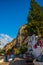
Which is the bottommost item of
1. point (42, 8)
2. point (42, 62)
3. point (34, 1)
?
point (42, 62)

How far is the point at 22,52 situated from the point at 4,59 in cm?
493

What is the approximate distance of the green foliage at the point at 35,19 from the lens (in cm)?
4147

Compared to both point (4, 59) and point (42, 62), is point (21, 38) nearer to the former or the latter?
point (4, 59)

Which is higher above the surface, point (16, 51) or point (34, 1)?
point (34, 1)

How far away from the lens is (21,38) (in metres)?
67.8

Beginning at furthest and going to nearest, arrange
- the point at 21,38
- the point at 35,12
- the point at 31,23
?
the point at 21,38 < the point at 35,12 < the point at 31,23

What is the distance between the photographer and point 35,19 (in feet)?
144

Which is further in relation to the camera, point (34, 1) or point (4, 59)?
point (34, 1)

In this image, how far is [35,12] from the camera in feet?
146

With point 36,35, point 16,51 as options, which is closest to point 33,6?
point 36,35

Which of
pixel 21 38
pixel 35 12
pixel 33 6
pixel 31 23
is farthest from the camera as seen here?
pixel 21 38

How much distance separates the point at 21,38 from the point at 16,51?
61.2ft

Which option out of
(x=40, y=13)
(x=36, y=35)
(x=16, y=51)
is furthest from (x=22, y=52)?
(x=40, y=13)

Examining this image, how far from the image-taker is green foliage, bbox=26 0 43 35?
4147 centimetres
